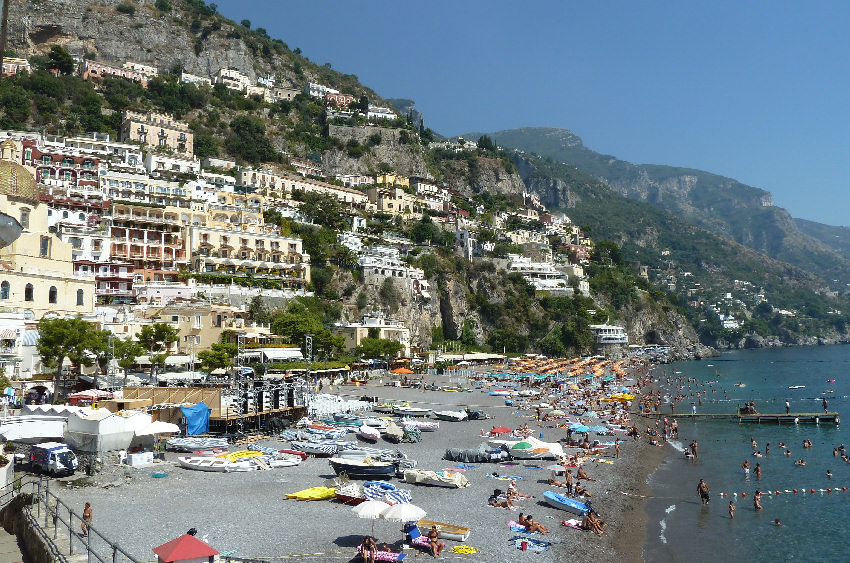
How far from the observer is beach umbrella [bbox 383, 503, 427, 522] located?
51.1 feet

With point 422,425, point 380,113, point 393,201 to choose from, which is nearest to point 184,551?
point 422,425

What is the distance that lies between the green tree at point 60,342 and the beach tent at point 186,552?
20.7 m

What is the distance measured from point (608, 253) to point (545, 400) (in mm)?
87430

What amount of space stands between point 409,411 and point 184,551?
27.8 m

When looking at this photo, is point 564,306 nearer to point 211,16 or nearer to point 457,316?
point 457,316

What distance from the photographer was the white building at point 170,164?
80.0 metres

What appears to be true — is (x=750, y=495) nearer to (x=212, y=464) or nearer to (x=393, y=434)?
(x=393, y=434)

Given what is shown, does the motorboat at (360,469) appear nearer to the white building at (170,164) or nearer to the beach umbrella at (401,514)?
the beach umbrella at (401,514)

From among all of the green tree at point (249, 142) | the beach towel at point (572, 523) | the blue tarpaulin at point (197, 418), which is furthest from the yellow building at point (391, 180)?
the beach towel at point (572, 523)

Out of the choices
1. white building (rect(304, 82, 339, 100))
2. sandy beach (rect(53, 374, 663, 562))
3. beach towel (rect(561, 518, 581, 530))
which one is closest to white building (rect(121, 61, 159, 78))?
white building (rect(304, 82, 339, 100))

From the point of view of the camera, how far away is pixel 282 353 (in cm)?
4666

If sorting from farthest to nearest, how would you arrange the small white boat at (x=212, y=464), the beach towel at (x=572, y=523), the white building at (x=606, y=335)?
the white building at (x=606, y=335) → the small white boat at (x=212, y=464) → the beach towel at (x=572, y=523)

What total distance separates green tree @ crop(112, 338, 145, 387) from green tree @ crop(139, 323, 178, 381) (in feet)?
3.73

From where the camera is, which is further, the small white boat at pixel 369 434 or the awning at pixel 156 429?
the small white boat at pixel 369 434
